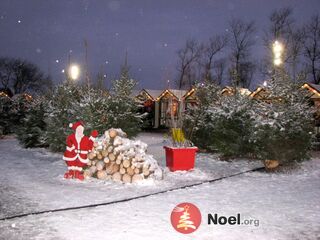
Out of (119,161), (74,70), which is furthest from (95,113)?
(119,161)

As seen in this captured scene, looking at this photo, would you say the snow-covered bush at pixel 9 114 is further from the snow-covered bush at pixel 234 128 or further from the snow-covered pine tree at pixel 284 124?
the snow-covered pine tree at pixel 284 124

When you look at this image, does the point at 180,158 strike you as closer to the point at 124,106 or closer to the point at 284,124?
the point at 284,124

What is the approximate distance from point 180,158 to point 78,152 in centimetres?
284

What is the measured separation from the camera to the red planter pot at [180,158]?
35.9 feet

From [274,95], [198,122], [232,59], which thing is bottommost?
[198,122]

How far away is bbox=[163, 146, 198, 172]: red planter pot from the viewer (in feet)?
35.9

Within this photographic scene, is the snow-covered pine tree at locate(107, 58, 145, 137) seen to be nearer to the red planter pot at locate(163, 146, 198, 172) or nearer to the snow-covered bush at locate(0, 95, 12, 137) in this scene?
the red planter pot at locate(163, 146, 198, 172)

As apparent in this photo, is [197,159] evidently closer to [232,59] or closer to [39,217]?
[39,217]

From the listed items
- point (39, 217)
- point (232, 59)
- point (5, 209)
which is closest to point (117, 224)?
point (39, 217)

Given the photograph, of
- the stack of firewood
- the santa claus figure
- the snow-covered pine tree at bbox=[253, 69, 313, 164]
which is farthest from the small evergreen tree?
the snow-covered pine tree at bbox=[253, 69, 313, 164]

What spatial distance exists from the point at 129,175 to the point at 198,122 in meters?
6.86

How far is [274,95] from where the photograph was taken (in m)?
12.3

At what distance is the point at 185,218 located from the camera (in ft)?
20.2

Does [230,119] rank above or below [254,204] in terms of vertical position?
above
